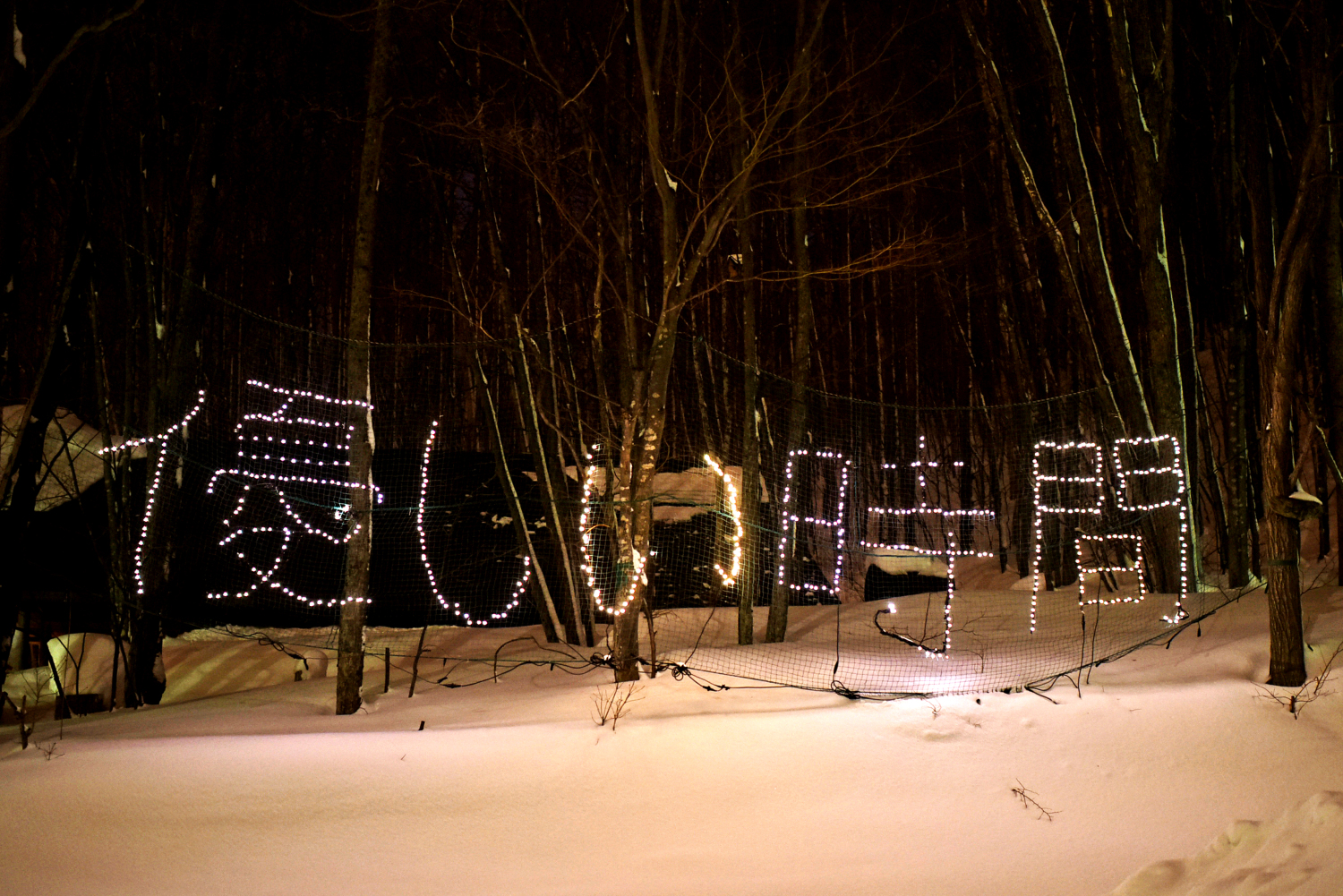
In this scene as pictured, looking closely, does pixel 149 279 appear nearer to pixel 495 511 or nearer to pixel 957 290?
pixel 495 511

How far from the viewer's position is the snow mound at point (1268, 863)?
2.89m

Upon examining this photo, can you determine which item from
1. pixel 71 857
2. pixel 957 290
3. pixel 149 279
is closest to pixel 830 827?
pixel 71 857

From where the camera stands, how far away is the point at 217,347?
49.1 feet

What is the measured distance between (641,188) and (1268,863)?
8737mm

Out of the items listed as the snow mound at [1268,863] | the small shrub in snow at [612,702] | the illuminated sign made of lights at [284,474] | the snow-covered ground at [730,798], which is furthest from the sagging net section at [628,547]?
the snow mound at [1268,863]

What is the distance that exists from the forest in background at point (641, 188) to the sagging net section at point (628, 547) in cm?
31

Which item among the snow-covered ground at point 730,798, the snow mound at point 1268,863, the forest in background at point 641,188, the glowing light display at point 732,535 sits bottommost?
the snow-covered ground at point 730,798

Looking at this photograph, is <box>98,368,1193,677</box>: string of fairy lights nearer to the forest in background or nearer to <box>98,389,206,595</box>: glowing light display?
<box>98,389,206,595</box>: glowing light display

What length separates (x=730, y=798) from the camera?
4.75m

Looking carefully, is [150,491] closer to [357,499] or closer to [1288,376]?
[357,499]

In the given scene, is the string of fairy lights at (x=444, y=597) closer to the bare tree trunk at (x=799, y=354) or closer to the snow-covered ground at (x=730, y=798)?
the bare tree trunk at (x=799, y=354)

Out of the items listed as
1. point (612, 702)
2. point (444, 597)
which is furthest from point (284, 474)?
point (612, 702)

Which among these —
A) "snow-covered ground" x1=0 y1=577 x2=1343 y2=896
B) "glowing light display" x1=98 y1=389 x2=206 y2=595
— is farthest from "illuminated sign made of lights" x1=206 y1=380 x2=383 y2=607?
"snow-covered ground" x1=0 y1=577 x2=1343 y2=896

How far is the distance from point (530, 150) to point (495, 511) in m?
5.57
